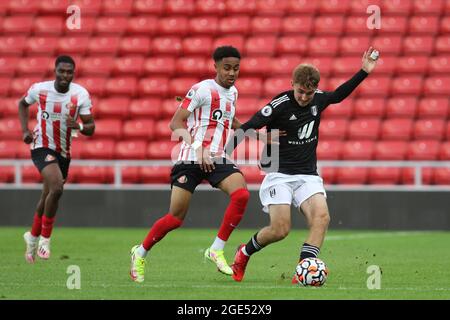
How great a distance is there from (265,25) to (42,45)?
4304mm

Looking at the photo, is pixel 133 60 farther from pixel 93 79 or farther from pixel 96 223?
pixel 96 223

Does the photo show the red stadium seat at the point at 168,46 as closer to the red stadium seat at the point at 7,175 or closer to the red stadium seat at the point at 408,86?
the red stadium seat at the point at 7,175

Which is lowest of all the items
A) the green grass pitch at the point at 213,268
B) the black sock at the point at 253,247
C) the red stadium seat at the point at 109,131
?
the green grass pitch at the point at 213,268

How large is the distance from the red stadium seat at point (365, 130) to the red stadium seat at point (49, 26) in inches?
253

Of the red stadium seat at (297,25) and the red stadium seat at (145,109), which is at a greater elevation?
the red stadium seat at (297,25)

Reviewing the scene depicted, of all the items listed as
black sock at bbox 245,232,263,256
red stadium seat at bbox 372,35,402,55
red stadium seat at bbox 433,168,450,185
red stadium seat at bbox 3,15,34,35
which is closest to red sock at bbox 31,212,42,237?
black sock at bbox 245,232,263,256

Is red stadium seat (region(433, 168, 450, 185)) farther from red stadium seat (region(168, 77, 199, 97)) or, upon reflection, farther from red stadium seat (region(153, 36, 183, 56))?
red stadium seat (region(153, 36, 183, 56))

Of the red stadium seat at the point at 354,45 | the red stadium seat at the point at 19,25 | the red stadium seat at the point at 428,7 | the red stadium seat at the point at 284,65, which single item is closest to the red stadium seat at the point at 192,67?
the red stadium seat at the point at 284,65

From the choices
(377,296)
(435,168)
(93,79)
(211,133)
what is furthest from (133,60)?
(377,296)

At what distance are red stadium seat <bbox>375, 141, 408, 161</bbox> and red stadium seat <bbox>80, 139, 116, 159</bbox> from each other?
453 cm

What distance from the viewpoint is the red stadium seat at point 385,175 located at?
18.1 m

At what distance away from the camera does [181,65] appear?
2086 cm

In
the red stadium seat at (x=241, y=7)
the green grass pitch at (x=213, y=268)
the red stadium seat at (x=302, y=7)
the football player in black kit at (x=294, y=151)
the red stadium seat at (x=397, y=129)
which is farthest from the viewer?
the red stadium seat at (x=241, y=7)
